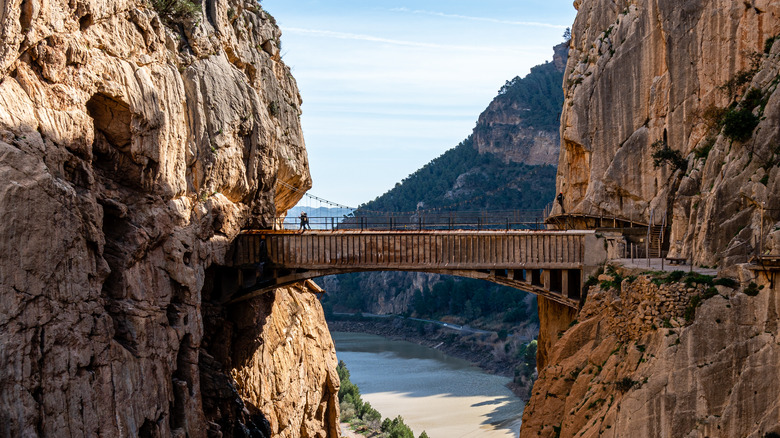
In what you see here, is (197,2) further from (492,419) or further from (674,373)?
(492,419)

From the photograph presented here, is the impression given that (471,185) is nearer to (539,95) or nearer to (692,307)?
(539,95)

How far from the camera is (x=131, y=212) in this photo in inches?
835

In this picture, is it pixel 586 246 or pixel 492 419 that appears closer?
pixel 586 246

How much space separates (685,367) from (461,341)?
76.8 meters

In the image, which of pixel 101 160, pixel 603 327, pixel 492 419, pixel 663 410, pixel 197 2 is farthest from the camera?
pixel 492 419

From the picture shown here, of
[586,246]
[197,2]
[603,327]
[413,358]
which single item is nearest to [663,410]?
[603,327]

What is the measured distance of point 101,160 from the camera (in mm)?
20844

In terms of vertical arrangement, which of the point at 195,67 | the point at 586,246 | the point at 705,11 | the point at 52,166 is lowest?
the point at 586,246

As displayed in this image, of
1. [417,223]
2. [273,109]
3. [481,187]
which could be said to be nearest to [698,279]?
[417,223]

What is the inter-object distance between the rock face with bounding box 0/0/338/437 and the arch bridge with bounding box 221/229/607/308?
4.04 feet

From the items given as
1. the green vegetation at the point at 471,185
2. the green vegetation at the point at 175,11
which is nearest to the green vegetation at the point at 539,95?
the green vegetation at the point at 471,185

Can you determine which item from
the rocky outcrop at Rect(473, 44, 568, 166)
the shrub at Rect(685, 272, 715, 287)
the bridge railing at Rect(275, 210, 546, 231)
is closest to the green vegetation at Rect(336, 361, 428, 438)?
the bridge railing at Rect(275, 210, 546, 231)

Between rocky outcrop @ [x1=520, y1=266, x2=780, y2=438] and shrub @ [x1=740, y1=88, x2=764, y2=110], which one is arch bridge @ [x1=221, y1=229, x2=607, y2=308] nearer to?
rocky outcrop @ [x1=520, y1=266, x2=780, y2=438]

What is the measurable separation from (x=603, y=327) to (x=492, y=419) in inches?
1603
